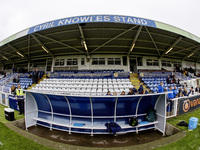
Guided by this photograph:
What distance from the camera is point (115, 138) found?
13.0ft

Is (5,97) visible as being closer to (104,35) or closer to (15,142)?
(15,142)

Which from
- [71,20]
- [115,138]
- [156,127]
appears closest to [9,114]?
[115,138]

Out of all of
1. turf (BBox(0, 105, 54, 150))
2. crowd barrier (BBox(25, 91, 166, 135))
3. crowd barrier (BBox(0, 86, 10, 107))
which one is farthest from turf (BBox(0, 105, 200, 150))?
crowd barrier (BBox(0, 86, 10, 107))

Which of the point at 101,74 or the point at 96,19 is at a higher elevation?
the point at 96,19

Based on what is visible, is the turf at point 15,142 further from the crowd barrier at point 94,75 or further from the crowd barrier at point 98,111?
the crowd barrier at point 94,75

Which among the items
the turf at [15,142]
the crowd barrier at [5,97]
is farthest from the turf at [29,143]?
the crowd barrier at [5,97]

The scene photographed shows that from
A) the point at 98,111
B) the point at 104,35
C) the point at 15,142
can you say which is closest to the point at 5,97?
the point at 15,142

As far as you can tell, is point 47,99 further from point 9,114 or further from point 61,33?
point 61,33

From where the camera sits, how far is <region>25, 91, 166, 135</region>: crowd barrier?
158 inches

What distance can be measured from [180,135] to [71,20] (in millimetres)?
11290

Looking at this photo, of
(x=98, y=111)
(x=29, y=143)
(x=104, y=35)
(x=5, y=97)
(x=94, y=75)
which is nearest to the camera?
(x=29, y=143)

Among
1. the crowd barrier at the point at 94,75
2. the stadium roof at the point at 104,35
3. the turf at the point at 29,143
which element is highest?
the stadium roof at the point at 104,35

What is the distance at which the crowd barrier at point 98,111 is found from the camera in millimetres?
4004

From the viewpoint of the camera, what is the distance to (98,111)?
4152 mm
